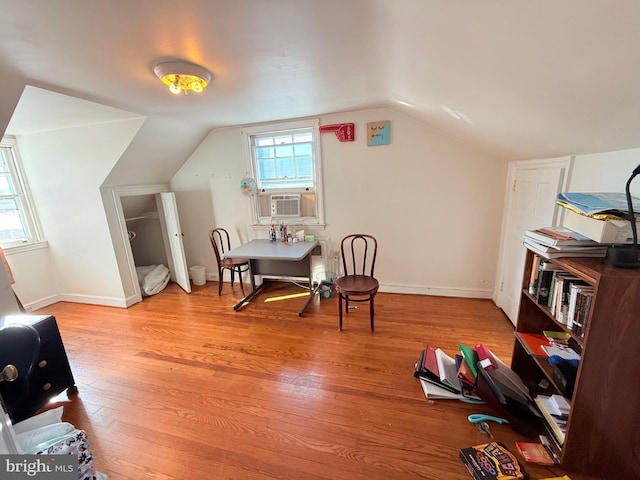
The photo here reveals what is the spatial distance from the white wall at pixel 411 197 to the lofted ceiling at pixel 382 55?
0.65 meters

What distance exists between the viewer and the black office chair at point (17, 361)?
103 cm

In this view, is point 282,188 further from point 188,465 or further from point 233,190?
point 188,465

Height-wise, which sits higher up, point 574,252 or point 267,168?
point 267,168

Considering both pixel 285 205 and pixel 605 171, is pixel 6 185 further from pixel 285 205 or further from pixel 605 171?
pixel 605 171

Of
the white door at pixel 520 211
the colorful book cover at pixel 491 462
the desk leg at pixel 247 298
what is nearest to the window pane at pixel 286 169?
the desk leg at pixel 247 298

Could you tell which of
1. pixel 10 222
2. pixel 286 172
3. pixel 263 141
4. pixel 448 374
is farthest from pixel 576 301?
pixel 10 222

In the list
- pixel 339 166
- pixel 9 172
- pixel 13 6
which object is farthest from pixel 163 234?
pixel 13 6

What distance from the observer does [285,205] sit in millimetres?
3363

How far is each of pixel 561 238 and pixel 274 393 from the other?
1926 mm

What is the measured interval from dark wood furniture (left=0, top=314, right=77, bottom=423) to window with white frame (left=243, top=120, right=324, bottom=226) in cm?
225

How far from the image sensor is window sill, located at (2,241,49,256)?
3059mm

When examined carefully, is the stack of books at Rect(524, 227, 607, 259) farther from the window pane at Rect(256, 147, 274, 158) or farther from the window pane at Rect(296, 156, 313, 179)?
the window pane at Rect(256, 147, 274, 158)

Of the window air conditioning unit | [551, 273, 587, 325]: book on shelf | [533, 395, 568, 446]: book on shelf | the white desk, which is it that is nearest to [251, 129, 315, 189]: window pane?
the window air conditioning unit

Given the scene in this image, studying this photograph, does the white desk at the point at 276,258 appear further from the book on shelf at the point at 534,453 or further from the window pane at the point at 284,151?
the book on shelf at the point at 534,453
